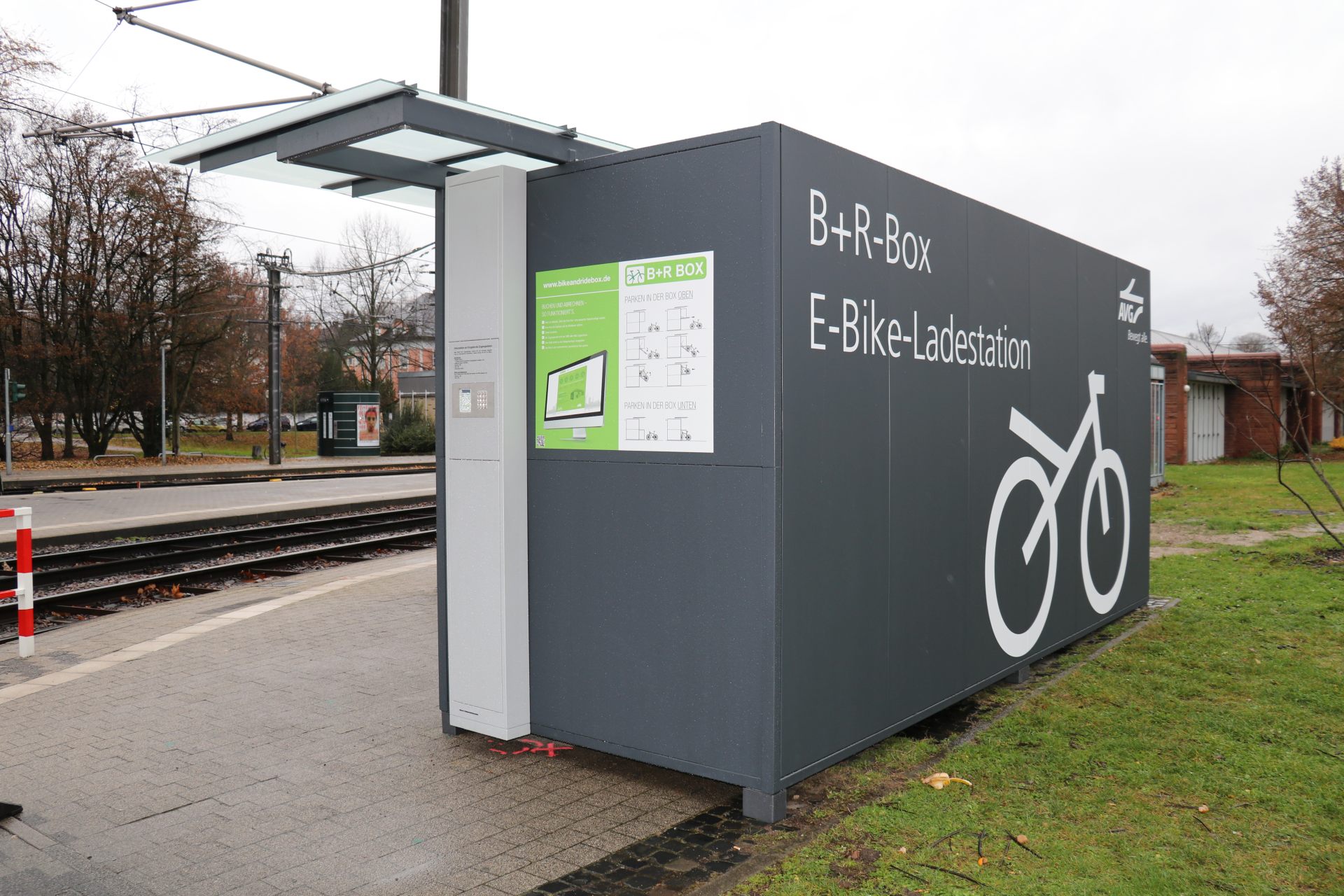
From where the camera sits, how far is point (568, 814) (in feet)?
15.4

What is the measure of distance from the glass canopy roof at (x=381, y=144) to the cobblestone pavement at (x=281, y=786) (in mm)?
3080

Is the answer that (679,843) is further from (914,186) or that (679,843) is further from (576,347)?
(914,186)

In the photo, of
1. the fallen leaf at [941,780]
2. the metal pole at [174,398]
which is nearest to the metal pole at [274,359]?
the metal pole at [174,398]

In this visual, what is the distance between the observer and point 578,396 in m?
5.18

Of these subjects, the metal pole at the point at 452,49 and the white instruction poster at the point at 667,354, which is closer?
the white instruction poster at the point at 667,354

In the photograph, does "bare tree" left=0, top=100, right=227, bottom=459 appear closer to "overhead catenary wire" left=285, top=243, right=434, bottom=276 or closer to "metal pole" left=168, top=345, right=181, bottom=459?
"metal pole" left=168, top=345, right=181, bottom=459

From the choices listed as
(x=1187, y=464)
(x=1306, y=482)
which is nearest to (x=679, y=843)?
(x=1306, y=482)

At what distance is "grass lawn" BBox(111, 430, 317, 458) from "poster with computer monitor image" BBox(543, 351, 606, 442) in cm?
4433

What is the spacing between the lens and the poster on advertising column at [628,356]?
472 centimetres

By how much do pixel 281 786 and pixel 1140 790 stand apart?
414 centimetres

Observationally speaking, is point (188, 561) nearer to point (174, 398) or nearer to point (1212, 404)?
point (174, 398)

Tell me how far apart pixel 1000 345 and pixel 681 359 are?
2.69 meters

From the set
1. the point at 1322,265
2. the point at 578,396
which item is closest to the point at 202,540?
the point at 578,396

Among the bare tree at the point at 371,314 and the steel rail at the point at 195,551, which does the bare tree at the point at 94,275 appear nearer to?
the bare tree at the point at 371,314
